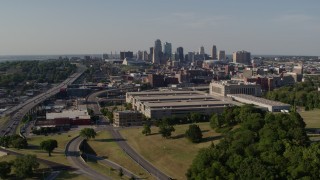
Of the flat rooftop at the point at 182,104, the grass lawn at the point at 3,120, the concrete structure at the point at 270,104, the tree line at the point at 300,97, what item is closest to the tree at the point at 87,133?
the flat rooftop at the point at 182,104

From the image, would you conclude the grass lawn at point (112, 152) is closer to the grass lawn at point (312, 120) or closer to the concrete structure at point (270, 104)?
the grass lawn at point (312, 120)

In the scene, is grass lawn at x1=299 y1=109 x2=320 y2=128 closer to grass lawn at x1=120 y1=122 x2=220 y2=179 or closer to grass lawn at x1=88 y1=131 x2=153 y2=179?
grass lawn at x1=120 y1=122 x2=220 y2=179

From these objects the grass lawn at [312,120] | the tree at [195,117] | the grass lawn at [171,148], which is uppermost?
the grass lawn at [312,120]

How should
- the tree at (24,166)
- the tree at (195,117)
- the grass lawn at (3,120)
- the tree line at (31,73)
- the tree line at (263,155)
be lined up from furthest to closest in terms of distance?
the tree line at (31,73)
the grass lawn at (3,120)
the tree at (195,117)
the tree at (24,166)
the tree line at (263,155)

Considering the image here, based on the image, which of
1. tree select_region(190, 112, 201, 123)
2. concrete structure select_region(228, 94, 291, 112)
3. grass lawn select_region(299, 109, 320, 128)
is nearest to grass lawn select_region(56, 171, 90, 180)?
grass lawn select_region(299, 109, 320, 128)

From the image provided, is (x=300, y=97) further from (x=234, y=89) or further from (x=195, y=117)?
(x=195, y=117)

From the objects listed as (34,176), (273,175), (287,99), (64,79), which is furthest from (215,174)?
(64,79)

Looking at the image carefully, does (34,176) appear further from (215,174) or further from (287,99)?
(287,99)
